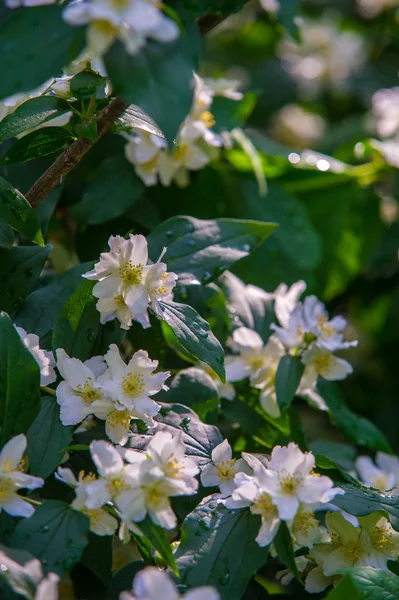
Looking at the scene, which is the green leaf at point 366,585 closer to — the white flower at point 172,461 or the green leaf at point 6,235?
the white flower at point 172,461

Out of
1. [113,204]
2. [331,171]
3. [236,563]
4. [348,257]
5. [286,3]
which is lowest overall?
[348,257]

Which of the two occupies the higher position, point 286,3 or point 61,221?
point 286,3

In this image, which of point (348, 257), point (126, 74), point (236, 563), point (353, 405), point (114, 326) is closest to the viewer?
point (126, 74)

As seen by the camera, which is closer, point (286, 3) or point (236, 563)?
point (236, 563)

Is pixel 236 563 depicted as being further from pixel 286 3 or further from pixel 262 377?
pixel 286 3

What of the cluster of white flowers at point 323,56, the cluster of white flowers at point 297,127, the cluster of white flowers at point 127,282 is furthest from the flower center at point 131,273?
the cluster of white flowers at point 323,56

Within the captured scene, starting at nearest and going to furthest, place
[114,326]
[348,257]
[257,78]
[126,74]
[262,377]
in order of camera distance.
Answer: [126,74] → [114,326] → [262,377] → [348,257] → [257,78]

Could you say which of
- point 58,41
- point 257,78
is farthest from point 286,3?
point 257,78
